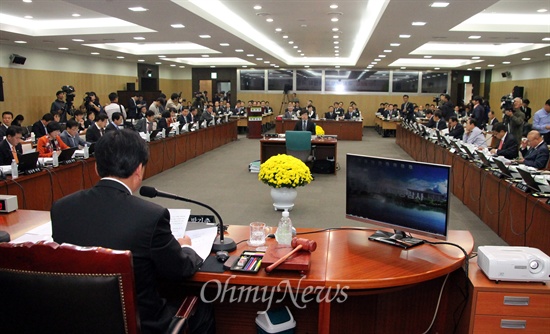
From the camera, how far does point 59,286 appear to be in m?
1.33

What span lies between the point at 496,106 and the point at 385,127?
5.75 metres

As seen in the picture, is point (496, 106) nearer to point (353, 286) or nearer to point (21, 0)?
point (21, 0)

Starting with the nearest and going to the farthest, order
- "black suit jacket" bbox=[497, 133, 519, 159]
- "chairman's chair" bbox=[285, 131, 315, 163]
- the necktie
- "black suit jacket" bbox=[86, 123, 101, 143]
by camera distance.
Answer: the necktie, "black suit jacket" bbox=[497, 133, 519, 159], "black suit jacket" bbox=[86, 123, 101, 143], "chairman's chair" bbox=[285, 131, 315, 163]

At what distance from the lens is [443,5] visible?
6.14m

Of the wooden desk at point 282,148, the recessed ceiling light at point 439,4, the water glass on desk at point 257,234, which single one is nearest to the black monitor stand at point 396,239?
the water glass on desk at point 257,234

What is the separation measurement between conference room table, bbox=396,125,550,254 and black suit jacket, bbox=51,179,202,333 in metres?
3.74

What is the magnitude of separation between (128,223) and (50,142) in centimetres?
570

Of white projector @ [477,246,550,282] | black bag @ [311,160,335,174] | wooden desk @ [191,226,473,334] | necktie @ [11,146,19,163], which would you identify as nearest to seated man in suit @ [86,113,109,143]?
necktie @ [11,146,19,163]

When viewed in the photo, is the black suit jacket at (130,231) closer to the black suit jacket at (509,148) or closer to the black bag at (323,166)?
the black suit jacket at (509,148)

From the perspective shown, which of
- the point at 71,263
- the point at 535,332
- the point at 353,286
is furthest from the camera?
the point at 535,332

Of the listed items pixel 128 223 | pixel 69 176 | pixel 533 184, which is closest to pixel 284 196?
pixel 533 184

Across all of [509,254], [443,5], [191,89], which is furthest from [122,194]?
[191,89]

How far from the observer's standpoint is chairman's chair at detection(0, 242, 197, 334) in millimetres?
1337

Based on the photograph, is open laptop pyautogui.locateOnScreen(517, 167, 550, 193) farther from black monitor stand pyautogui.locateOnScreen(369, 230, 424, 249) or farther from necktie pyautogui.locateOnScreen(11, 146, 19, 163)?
necktie pyautogui.locateOnScreen(11, 146, 19, 163)
